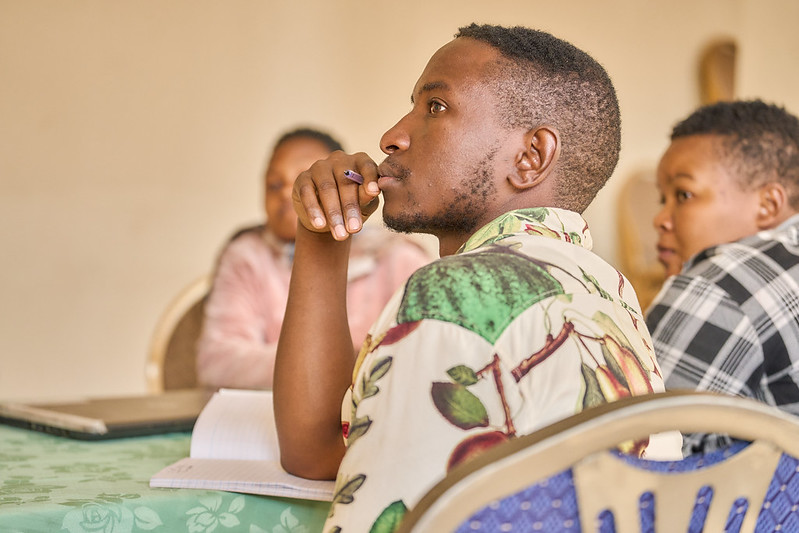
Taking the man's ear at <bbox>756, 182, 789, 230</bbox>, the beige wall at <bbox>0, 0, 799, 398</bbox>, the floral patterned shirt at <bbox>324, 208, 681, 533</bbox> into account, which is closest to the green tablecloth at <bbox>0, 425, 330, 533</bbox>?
the floral patterned shirt at <bbox>324, 208, 681, 533</bbox>

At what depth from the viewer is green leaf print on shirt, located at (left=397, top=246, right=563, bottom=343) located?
561 mm

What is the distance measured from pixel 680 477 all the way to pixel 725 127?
1.14 metres

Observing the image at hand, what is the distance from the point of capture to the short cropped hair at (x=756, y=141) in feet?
4.67

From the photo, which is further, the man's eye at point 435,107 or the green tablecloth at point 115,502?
the man's eye at point 435,107

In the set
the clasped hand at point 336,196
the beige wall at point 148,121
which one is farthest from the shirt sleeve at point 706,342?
the beige wall at point 148,121

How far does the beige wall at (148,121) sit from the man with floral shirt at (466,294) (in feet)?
5.89

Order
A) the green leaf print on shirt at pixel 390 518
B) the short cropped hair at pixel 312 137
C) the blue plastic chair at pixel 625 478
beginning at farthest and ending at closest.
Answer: the short cropped hair at pixel 312 137 → the green leaf print on shirt at pixel 390 518 → the blue plastic chair at pixel 625 478

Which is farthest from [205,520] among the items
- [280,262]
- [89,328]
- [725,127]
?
[89,328]

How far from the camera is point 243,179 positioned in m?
2.92

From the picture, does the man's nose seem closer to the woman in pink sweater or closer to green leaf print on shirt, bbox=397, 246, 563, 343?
green leaf print on shirt, bbox=397, 246, 563, 343

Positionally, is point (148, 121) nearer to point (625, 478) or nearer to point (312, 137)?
point (312, 137)

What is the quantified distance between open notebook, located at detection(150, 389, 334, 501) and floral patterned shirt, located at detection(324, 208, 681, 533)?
0.18 m

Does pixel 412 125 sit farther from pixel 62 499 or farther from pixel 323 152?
pixel 323 152

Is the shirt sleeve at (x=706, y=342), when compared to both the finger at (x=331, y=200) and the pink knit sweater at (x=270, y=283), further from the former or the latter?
the pink knit sweater at (x=270, y=283)
